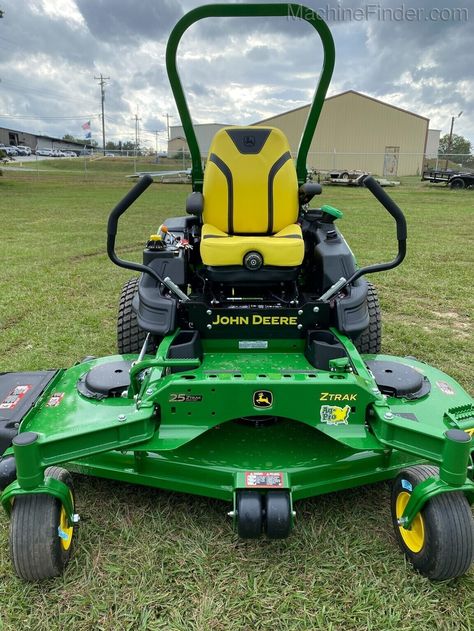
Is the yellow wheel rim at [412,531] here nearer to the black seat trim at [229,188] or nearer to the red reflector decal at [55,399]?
the red reflector decal at [55,399]

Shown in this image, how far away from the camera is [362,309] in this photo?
308 centimetres

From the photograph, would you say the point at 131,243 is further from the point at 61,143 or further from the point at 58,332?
the point at 61,143

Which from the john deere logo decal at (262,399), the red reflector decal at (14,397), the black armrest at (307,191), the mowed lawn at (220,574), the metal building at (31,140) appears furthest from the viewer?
the metal building at (31,140)

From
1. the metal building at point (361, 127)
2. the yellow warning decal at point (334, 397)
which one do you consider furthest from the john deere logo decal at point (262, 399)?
the metal building at point (361, 127)

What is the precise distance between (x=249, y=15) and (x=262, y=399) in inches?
102

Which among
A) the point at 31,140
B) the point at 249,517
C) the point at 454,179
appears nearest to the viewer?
the point at 249,517

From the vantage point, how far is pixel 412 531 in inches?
83.6

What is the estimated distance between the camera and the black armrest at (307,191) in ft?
11.6

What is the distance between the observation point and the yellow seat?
135 inches

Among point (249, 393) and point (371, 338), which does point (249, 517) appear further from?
point (371, 338)

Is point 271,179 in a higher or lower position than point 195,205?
higher

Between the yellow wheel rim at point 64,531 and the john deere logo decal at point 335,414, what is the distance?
44.2 inches

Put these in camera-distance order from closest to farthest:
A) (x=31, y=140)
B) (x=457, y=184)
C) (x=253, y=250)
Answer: (x=253, y=250) < (x=457, y=184) < (x=31, y=140)

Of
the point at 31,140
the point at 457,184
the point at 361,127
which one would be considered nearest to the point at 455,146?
the point at 361,127
